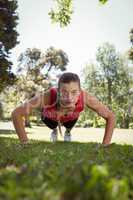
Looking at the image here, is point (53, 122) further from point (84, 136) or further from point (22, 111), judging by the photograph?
point (84, 136)

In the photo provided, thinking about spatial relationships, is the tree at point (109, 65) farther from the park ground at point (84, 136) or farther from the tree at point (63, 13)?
the tree at point (63, 13)

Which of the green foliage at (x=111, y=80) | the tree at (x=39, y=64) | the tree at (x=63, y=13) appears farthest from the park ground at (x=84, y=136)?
the green foliage at (x=111, y=80)

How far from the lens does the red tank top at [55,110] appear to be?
27.0 ft

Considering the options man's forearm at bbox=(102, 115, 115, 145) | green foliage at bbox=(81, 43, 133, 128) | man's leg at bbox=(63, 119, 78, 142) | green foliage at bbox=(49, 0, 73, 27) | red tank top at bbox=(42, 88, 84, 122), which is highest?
green foliage at bbox=(49, 0, 73, 27)

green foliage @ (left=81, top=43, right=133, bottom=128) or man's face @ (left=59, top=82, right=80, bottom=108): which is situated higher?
man's face @ (left=59, top=82, right=80, bottom=108)

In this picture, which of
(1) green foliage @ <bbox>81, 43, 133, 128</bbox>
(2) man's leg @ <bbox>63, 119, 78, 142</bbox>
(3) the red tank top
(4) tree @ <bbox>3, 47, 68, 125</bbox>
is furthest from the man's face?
(1) green foliage @ <bbox>81, 43, 133, 128</bbox>

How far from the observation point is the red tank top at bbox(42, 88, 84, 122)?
8.23 meters

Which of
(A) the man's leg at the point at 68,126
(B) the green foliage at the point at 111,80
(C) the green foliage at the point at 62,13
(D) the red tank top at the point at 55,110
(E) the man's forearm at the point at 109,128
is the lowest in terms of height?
(B) the green foliage at the point at 111,80

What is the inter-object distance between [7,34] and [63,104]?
125ft

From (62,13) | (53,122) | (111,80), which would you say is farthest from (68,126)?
(111,80)

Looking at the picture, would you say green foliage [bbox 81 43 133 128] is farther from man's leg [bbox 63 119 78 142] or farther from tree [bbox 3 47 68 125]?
man's leg [bbox 63 119 78 142]

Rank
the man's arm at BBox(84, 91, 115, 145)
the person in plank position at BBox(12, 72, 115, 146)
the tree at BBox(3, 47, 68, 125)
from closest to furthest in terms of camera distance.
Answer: the person in plank position at BBox(12, 72, 115, 146) < the man's arm at BBox(84, 91, 115, 145) < the tree at BBox(3, 47, 68, 125)

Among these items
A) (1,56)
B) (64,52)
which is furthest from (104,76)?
(1,56)

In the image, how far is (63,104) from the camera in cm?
795
